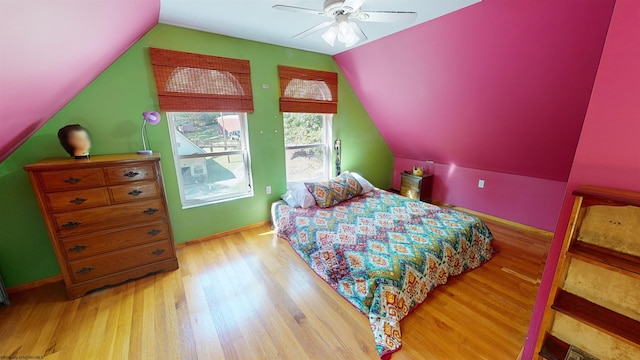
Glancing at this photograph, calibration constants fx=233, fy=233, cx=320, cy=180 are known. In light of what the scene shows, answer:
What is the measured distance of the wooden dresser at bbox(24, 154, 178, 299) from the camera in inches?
65.4

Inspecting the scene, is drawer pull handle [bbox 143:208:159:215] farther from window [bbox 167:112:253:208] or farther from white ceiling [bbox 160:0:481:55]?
white ceiling [bbox 160:0:481:55]

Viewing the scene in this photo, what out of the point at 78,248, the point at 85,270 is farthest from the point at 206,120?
the point at 85,270

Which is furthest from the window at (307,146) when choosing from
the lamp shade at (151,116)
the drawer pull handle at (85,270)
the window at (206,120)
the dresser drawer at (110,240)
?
the drawer pull handle at (85,270)

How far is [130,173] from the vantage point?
184cm

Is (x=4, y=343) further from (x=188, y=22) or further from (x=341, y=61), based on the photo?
(x=341, y=61)

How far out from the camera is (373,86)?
309 cm

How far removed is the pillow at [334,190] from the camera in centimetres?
281

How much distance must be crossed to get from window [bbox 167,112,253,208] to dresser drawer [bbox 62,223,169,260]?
1.86 feet

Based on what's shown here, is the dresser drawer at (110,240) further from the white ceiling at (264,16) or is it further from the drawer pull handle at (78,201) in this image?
the white ceiling at (264,16)

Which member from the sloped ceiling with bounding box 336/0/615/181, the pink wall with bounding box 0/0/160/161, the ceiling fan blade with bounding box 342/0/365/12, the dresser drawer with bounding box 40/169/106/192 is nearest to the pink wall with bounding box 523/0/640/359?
the sloped ceiling with bounding box 336/0/615/181

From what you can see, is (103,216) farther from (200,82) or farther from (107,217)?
(200,82)

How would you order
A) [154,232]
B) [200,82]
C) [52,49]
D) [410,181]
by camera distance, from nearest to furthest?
[52,49] → [154,232] → [200,82] → [410,181]

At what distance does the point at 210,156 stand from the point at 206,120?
39 cm

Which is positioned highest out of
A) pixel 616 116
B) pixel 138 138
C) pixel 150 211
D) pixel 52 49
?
pixel 52 49
